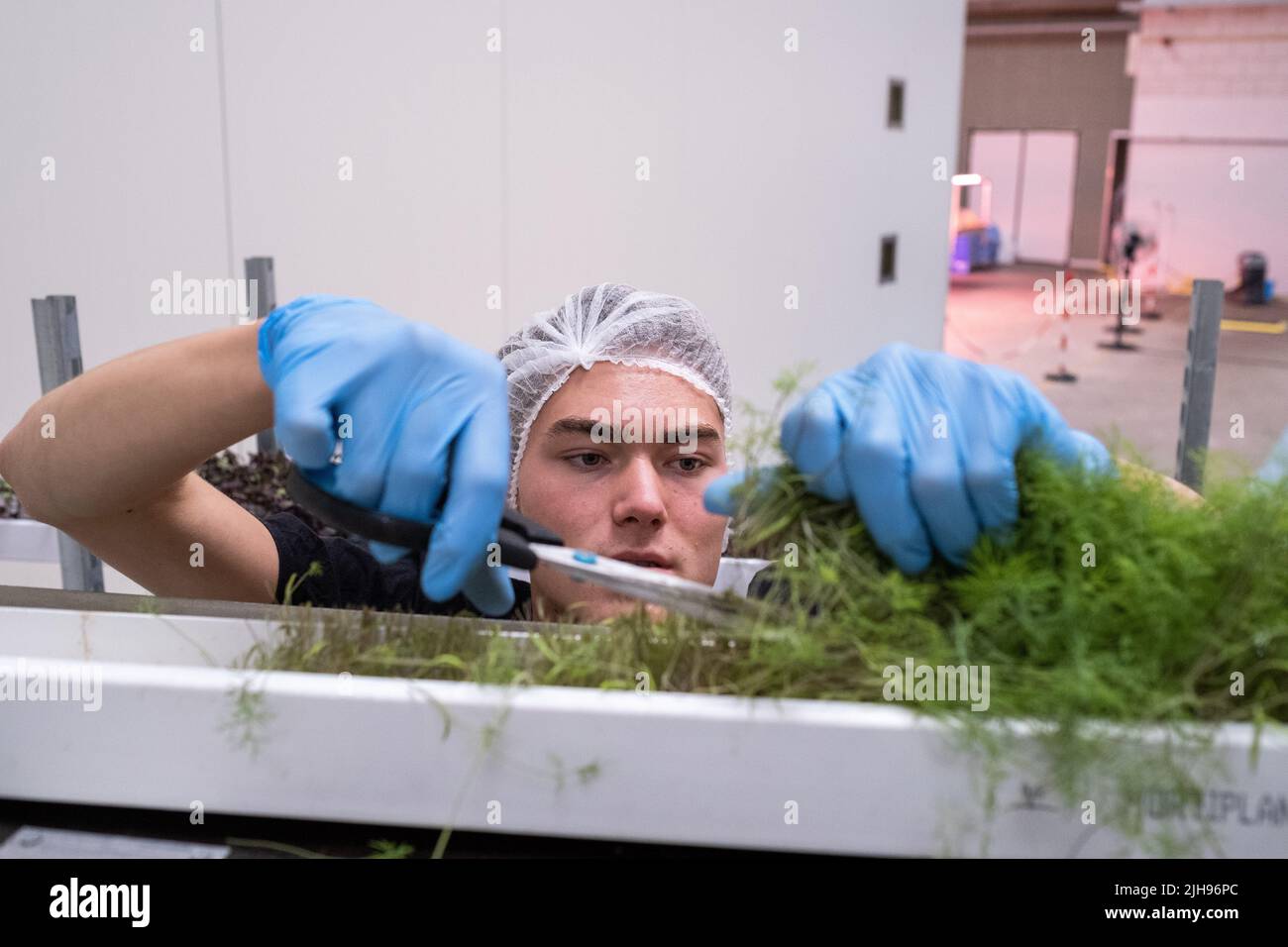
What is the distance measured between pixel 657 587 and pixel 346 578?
822 mm

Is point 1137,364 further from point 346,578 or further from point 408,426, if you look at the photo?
point 408,426

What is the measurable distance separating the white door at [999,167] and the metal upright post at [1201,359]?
10816 mm

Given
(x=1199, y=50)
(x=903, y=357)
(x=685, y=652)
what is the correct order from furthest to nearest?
(x=1199, y=50) < (x=903, y=357) < (x=685, y=652)

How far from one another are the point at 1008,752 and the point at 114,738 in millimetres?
636

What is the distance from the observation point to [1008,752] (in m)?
0.67

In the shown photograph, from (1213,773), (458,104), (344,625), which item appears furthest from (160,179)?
(1213,773)

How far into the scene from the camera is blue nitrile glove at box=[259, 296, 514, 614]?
0.89 m

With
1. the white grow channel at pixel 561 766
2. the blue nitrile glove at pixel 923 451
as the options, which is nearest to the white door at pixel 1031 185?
the blue nitrile glove at pixel 923 451

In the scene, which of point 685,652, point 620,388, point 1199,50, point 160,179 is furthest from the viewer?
point 1199,50

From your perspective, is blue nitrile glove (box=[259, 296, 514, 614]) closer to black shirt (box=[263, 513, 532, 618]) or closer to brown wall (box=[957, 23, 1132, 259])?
black shirt (box=[263, 513, 532, 618])

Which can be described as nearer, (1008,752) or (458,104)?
(1008,752)

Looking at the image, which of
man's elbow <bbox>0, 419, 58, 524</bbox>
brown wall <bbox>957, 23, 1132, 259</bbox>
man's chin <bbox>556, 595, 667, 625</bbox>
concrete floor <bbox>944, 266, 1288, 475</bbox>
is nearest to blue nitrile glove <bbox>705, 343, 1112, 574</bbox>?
man's chin <bbox>556, 595, 667, 625</bbox>
